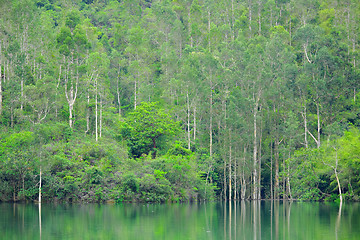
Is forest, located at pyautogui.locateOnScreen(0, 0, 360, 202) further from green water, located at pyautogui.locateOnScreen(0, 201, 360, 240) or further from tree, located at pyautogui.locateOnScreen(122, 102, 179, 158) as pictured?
green water, located at pyautogui.locateOnScreen(0, 201, 360, 240)

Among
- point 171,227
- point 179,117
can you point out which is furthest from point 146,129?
point 171,227

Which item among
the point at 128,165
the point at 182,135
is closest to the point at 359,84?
the point at 182,135

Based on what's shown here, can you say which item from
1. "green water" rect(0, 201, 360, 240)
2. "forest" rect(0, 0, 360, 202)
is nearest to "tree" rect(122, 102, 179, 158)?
"forest" rect(0, 0, 360, 202)

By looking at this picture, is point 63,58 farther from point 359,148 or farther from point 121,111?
point 359,148

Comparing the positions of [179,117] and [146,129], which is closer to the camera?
[146,129]

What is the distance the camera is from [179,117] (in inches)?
2078

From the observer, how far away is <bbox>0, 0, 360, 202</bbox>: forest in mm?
38219

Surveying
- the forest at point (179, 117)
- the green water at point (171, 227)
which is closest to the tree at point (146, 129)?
the forest at point (179, 117)

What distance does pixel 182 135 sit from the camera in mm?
49938

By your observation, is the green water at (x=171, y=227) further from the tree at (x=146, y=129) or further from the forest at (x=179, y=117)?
the tree at (x=146, y=129)

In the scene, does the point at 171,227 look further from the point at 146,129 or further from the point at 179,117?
the point at 179,117

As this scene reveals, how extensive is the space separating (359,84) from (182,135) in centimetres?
1950

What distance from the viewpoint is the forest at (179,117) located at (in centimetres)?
3822

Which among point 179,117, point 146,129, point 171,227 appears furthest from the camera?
point 179,117
